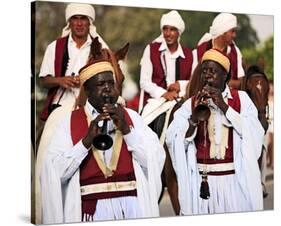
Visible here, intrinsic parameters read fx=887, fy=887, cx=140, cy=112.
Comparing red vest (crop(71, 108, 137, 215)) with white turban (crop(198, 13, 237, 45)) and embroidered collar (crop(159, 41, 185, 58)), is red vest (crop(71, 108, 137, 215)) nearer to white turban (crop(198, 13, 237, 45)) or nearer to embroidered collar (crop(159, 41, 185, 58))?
embroidered collar (crop(159, 41, 185, 58))

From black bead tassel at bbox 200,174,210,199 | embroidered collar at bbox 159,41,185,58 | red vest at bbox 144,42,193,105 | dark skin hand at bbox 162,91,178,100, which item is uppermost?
embroidered collar at bbox 159,41,185,58

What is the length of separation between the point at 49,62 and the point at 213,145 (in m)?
1.48

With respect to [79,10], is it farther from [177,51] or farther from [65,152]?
[65,152]

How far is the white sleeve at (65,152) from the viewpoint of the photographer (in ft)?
20.7

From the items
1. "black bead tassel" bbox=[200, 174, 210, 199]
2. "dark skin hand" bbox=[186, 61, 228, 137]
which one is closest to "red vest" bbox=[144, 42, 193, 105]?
"dark skin hand" bbox=[186, 61, 228, 137]

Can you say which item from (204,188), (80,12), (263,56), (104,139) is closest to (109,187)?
(104,139)

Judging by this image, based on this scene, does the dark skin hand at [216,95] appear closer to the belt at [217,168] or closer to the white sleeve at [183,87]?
the white sleeve at [183,87]

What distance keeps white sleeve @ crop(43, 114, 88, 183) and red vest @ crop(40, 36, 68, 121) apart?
0.15m

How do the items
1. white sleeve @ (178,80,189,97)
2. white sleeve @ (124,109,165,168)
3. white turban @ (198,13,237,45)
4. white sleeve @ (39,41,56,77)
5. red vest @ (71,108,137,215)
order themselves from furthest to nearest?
white turban @ (198,13,237,45)
white sleeve @ (178,80,189,97)
white sleeve @ (124,109,165,168)
red vest @ (71,108,137,215)
white sleeve @ (39,41,56,77)

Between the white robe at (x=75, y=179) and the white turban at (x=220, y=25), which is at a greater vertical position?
the white turban at (x=220, y=25)

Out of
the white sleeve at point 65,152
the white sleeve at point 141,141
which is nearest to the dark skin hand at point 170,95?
the white sleeve at point 141,141

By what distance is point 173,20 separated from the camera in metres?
6.74

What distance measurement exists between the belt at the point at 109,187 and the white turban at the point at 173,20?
1208 mm

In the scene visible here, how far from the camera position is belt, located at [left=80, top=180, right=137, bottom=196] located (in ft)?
21.1
